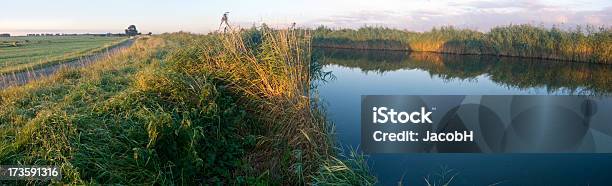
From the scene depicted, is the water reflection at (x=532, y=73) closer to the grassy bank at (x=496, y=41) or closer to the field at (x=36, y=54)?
the grassy bank at (x=496, y=41)

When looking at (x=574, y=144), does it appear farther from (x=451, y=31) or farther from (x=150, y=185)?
(x=451, y=31)

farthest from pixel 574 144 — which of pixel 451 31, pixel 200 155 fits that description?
pixel 451 31

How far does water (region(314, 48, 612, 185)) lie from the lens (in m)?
5.20

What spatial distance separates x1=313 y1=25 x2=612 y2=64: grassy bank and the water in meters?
0.72

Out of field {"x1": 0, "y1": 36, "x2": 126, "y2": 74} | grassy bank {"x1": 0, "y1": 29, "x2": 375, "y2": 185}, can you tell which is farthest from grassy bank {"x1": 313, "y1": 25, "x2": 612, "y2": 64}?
grassy bank {"x1": 0, "y1": 29, "x2": 375, "y2": 185}

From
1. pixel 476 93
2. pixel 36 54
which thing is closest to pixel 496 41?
pixel 476 93

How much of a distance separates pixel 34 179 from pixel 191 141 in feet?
4.18

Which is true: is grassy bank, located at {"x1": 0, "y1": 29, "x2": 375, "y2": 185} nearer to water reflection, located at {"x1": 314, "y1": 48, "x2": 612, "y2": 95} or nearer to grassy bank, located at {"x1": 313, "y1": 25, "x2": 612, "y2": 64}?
water reflection, located at {"x1": 314, "y1": 48, "x2": 612, "y2": 95}

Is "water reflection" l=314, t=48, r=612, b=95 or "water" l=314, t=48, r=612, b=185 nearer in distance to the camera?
"water" l=314, t=48, r=612, b=185

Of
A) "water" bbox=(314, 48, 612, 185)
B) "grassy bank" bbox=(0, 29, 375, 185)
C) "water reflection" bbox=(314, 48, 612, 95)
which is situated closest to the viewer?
"grassy bank" bbox=(0, 29, 375, 185)

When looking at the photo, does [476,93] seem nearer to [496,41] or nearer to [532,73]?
[532,73]

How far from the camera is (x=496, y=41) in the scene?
21.9 meters

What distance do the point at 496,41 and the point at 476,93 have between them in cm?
1239

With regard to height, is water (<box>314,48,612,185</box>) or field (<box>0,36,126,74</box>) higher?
field (<box>0,36,126,74</box>)
